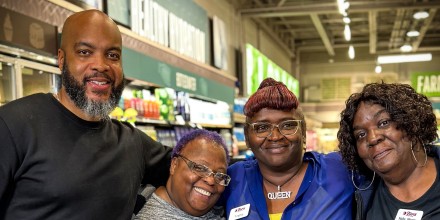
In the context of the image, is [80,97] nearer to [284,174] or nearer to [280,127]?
[280,127]

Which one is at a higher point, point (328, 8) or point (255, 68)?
point (328, 8)

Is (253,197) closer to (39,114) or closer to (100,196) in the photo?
(100,196)

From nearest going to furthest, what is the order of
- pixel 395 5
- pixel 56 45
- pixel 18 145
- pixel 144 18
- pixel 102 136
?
pixel 18 145, pixel 102 136, pixel 56 45, pixel 144 18, pixel 395 5

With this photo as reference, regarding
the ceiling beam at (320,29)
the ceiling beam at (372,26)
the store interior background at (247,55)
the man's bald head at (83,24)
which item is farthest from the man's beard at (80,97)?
the ceiling beam at (372,26)

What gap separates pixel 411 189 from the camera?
203 cm

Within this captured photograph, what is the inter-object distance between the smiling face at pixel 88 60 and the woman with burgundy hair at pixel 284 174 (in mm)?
743

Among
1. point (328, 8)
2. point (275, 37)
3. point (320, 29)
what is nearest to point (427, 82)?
point (320, 29)

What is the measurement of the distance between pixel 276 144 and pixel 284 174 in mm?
216

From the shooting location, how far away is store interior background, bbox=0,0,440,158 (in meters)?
3.36

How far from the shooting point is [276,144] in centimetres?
229

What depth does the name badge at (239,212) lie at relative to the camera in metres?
2.32

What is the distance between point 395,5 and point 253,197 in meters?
8.97

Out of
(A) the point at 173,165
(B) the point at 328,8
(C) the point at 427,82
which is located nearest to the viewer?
(A) the point at 173,165

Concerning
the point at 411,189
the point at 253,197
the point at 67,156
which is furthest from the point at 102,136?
the point at 411,189
